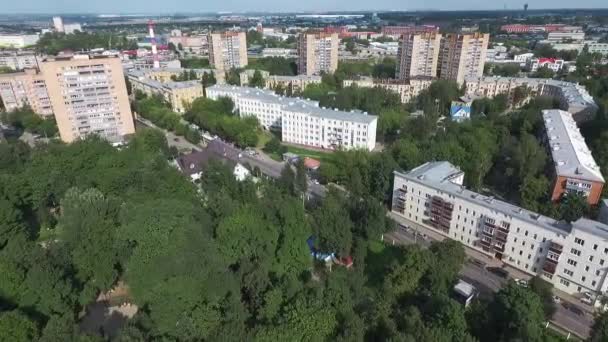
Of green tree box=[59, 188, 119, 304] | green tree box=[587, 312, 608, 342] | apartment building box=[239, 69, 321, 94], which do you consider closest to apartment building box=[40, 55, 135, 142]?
green tree box=[59, 188, 119, 304]

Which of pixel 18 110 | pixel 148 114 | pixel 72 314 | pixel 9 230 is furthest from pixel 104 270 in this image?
pixel 18 110

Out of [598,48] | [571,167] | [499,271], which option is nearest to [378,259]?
[499,271]

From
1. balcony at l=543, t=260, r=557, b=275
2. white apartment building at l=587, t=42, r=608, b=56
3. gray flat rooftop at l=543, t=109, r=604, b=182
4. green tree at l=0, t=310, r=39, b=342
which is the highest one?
white apartment building at l=587, t=42, r=608, b=56

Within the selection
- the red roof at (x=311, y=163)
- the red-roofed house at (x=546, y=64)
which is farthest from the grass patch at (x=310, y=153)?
the red-roofed house at (x=546, y=64)

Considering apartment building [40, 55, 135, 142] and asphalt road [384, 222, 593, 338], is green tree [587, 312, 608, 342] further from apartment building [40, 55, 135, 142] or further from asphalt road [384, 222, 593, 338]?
apartment building [40, 55, 135, 142]

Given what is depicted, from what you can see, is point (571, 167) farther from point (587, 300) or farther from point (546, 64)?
point (546, 64)

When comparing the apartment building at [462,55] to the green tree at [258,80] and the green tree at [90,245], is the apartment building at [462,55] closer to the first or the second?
the green tree at [258,80]
